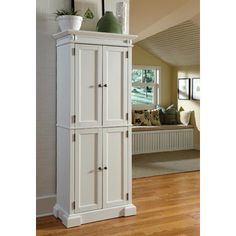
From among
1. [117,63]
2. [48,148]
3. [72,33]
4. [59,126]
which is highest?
[72,33]

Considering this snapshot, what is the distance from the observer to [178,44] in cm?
718

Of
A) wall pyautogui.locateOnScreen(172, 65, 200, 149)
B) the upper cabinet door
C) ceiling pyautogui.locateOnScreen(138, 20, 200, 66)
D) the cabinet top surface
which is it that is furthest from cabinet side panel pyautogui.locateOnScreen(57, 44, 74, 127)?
wall pyautogui.locateOnScreen(172, 65, 200, 149)

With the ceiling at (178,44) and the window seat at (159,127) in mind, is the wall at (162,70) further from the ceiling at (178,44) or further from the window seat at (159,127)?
the window seat at (159,127)

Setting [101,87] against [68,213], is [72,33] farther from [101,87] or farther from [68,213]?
[68,213]

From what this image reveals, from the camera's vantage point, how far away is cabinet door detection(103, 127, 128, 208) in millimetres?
3330

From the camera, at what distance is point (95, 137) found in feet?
10.7

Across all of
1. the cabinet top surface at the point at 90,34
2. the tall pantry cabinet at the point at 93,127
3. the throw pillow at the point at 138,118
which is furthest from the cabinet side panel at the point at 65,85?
the throw pillow at the point at 138,118

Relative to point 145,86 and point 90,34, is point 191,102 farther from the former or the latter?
point 90,34

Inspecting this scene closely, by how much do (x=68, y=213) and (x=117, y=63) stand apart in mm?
1474

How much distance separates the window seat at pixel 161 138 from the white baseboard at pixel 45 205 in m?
3.66
